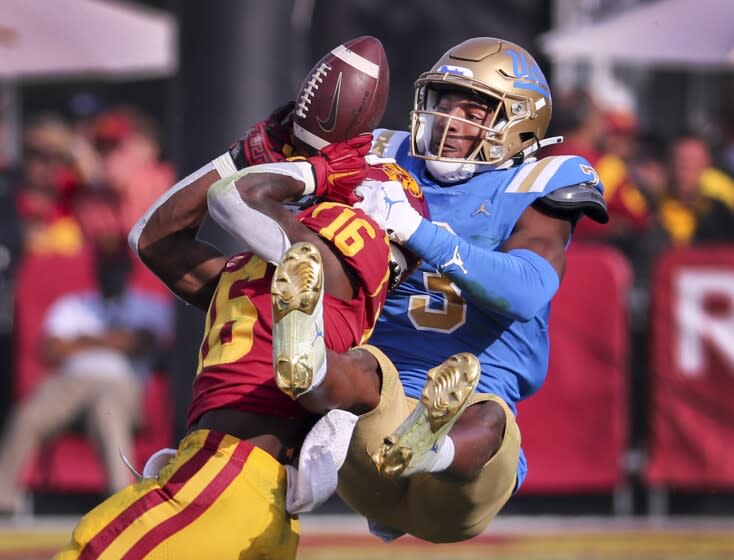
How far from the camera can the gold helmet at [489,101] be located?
404 cm

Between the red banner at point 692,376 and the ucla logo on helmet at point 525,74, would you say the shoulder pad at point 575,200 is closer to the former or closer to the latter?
→ the ucla logo on helmet at point 525,74

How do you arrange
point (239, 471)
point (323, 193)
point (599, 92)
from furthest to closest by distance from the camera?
point (599, 92) → point (323, 193) → point (239, 471)

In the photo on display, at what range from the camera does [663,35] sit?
744cm

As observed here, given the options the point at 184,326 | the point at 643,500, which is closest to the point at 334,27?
the point at 184,326

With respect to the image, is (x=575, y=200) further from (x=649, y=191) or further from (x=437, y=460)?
(x=649, y=191)

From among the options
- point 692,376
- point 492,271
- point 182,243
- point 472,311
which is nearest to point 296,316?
point 182,243

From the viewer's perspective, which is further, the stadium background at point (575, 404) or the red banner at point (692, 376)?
the red banner at point (692, 376)

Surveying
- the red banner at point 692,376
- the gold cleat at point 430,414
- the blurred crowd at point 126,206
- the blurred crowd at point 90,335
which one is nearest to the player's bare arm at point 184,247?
the gold cleat at point 430,414

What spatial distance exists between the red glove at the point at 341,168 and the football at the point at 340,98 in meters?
0.03

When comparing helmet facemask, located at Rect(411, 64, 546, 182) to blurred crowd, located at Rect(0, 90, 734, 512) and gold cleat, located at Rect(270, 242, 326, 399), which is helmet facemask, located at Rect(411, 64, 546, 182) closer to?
gold cleat, located at Rect(270, 242, 326, 399)

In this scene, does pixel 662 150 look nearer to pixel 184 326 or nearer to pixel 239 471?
pixel 184 326

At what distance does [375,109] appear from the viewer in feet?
11.4

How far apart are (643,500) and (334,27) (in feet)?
10.5

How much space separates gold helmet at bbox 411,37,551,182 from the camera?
4.04m
